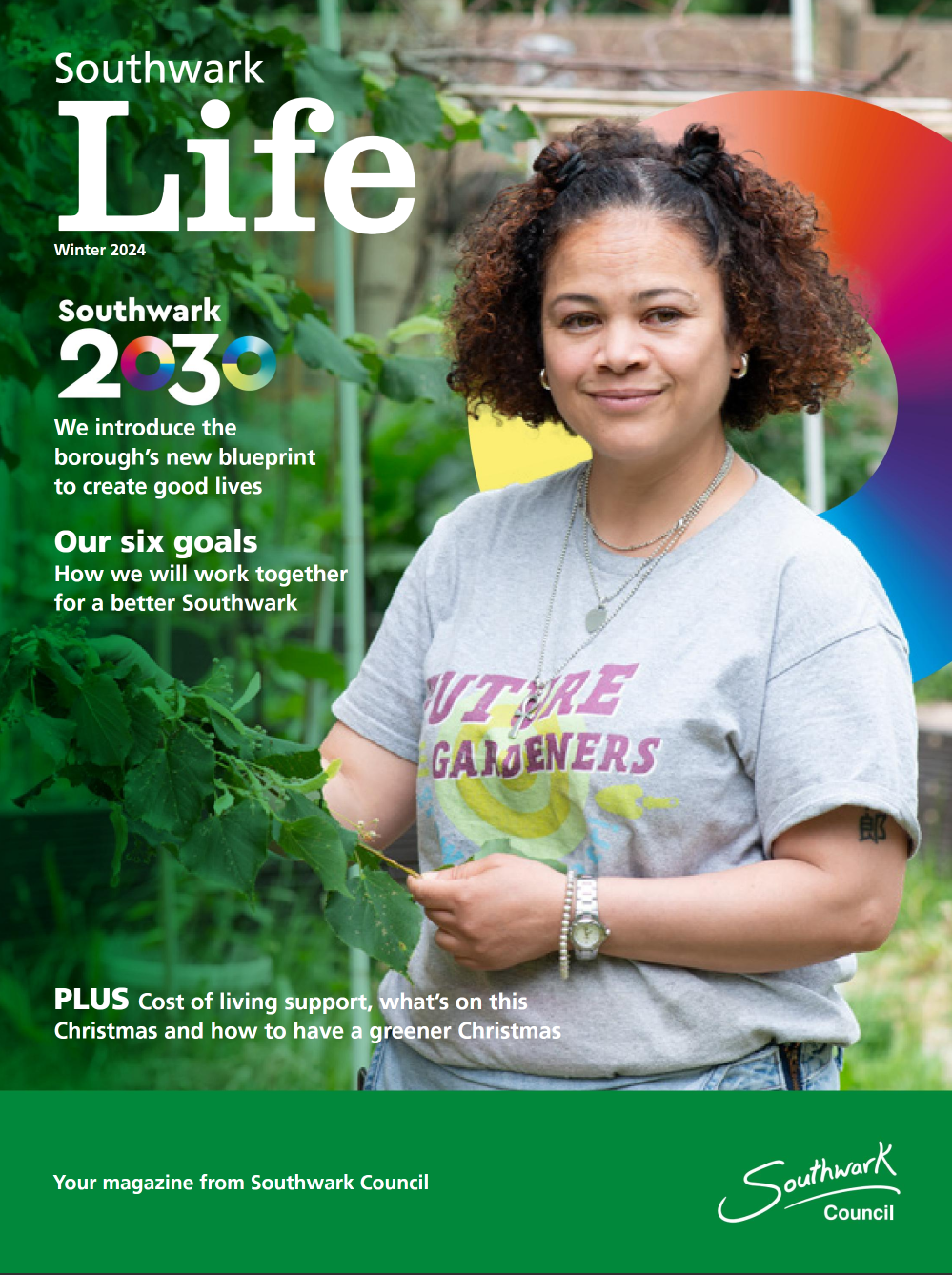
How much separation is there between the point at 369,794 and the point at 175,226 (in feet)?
1.92

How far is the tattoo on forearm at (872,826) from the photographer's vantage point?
0.94 metres

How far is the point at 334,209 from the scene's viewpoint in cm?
131

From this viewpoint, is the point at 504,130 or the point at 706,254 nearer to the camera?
the point at 706,254

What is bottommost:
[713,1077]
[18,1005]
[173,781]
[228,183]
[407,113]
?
[18,1005]

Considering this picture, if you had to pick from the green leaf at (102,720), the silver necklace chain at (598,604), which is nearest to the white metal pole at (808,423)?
the silver necklace chain at (598,604)

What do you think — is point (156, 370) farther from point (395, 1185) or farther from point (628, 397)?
point (395, 1185)

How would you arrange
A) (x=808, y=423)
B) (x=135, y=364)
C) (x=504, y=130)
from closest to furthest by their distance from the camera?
(x=135, y=364) → (x=504, y=130) → (x=808, y=423)

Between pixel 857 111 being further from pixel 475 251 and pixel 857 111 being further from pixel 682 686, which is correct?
pixel 682 686

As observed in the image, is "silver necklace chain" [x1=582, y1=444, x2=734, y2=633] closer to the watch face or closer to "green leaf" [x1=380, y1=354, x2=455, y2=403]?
the watch face

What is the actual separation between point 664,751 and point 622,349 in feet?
0.95

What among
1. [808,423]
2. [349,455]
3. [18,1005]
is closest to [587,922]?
[349,455]

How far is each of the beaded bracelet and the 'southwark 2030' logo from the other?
0.96ft

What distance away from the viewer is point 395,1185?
1.15 m

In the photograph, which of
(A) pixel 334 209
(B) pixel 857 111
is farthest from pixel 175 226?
(B) pixel 857 111
